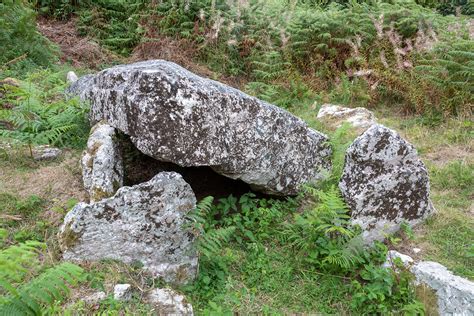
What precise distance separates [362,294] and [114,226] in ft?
7.83

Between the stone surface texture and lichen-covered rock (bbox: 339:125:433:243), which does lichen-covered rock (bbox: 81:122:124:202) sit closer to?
lichen-covered rock (bbox: 339:125:433:243)

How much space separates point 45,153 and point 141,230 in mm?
2050

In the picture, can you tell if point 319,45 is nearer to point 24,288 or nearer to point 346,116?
point 346,116

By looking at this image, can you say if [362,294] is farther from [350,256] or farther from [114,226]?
[114,226]

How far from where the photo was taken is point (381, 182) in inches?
191

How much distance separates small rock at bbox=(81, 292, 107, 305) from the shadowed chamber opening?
5.17ft

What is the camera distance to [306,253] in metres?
4.69

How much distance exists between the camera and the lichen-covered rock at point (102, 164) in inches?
178

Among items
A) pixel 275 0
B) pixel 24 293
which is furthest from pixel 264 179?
pixel 275 0

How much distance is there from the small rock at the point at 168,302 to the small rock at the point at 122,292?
6.5 inches

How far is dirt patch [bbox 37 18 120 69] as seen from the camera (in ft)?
32.2

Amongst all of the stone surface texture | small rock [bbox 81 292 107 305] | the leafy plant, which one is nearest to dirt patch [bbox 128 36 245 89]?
the stone surface texture

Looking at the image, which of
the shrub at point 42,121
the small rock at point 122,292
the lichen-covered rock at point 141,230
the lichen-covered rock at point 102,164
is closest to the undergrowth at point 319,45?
the shrub at point 42,121

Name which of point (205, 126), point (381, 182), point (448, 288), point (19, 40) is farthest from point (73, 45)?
point (448, 288)
